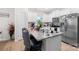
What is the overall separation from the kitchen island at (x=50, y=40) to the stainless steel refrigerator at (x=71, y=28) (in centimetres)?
11

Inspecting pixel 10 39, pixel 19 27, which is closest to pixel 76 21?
pixel 19 27

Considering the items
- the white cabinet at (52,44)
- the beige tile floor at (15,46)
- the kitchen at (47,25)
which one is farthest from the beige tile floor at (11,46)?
the white cabinet at (52,44)

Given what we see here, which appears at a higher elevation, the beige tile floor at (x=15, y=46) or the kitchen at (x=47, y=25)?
the kitchen at (x=47, y=25)

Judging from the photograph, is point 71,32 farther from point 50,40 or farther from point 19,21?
point 19,21

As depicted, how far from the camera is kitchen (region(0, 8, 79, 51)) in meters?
2.53

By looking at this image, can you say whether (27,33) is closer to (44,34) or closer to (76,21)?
(44,34)

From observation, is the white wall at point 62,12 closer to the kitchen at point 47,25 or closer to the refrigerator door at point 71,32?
the kitchen at point 47,25

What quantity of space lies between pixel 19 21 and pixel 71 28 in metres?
0.86

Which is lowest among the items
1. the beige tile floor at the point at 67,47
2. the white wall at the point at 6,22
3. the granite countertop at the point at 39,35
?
the beige tile floor at the point at 67,47

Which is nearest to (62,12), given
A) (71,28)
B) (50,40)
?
(71,28)

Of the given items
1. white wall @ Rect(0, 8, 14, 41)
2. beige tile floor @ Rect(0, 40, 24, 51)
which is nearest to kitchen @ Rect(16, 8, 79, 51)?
beige tile floor @ Rect(0, 40, 24, 51)

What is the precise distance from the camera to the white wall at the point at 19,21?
250 cm
